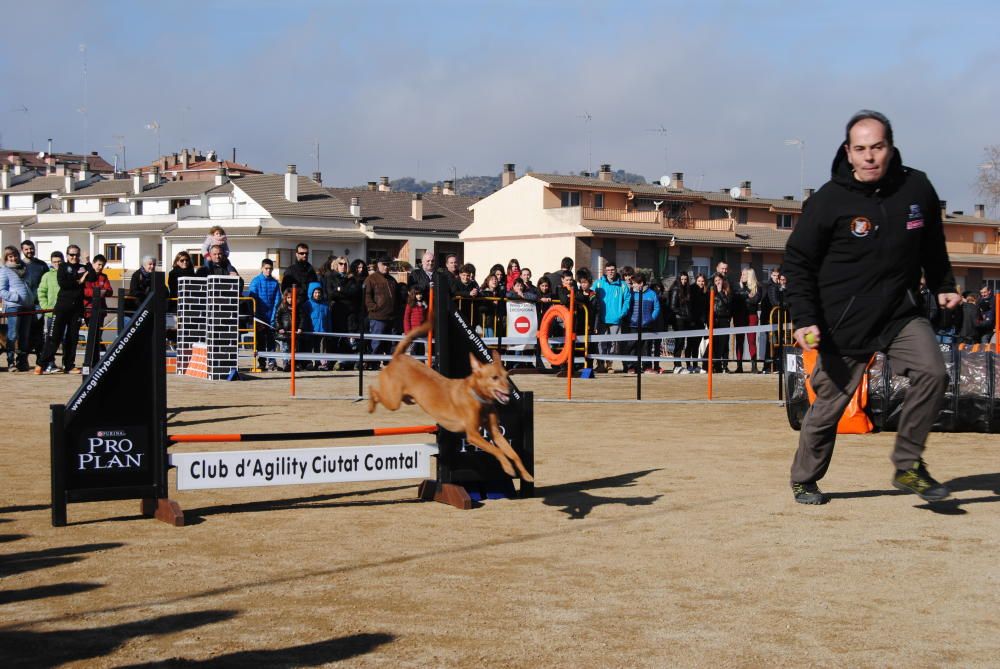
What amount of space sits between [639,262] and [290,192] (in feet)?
84.7

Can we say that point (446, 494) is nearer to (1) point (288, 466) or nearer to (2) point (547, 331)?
(1) point (288, 466)

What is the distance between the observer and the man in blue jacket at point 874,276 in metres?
7.17

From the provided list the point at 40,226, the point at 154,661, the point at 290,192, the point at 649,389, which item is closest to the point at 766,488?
the point at 154,661

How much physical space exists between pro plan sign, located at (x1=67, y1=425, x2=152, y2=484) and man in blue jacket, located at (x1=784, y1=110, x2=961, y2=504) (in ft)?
13.5

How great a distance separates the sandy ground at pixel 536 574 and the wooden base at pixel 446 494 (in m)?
0.10

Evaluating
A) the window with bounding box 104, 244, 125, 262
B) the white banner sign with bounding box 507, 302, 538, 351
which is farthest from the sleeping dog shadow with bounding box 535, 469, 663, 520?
the window with bounding box 104, 244, 125, 262

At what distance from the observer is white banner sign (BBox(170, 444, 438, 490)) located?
7562mm

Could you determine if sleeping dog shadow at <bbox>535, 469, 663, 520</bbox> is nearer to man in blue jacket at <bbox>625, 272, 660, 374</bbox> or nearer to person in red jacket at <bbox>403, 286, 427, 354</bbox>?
person in red jacket at <bbox>403, 286, 427, 354</bbox>

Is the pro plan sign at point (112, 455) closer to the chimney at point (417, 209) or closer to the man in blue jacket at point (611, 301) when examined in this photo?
the man in blue jacket at point (611, 301)

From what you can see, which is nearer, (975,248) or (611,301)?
(611,301)

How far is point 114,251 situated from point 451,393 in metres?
91.4

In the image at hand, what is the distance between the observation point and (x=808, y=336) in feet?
23.8

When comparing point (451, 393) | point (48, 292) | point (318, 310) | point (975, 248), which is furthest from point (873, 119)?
point (975, 248)

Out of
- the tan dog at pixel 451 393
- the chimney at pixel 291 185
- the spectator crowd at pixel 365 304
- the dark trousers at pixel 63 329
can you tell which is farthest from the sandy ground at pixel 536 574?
the chimney at pixel 291 185
